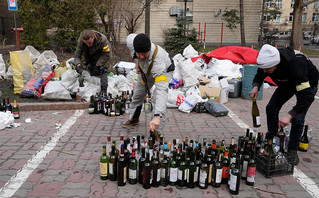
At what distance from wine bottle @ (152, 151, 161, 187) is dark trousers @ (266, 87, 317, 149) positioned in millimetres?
1957

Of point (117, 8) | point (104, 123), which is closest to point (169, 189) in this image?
point (104, 123)

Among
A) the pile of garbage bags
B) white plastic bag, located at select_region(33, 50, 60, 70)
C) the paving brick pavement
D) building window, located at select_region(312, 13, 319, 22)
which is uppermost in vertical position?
building window, located at select_region(312, 13, 319, 22)

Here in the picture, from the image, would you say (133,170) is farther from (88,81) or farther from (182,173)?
(88,81)

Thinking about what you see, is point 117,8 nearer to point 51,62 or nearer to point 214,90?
point 51,62

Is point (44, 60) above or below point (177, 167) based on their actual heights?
above

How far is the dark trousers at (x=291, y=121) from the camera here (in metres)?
3.77

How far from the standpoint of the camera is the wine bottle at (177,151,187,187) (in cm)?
316

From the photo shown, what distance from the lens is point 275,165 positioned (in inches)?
138

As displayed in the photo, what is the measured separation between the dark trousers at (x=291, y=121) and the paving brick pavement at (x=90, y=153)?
1.44ft

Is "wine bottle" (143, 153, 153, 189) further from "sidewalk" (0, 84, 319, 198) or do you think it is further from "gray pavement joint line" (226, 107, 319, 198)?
"gray pavement joint line" (226, 107, 319, 198)

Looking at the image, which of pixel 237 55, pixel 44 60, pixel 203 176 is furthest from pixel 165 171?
pixel 237 55

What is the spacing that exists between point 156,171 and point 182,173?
1.04 ft

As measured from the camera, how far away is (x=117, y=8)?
12.0 m

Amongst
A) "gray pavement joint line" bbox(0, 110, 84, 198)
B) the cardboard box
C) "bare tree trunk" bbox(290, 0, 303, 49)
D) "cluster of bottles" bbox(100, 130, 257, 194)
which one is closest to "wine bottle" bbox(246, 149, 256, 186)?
"cluster of bottles" bbox(100, 130, 257, 194)
